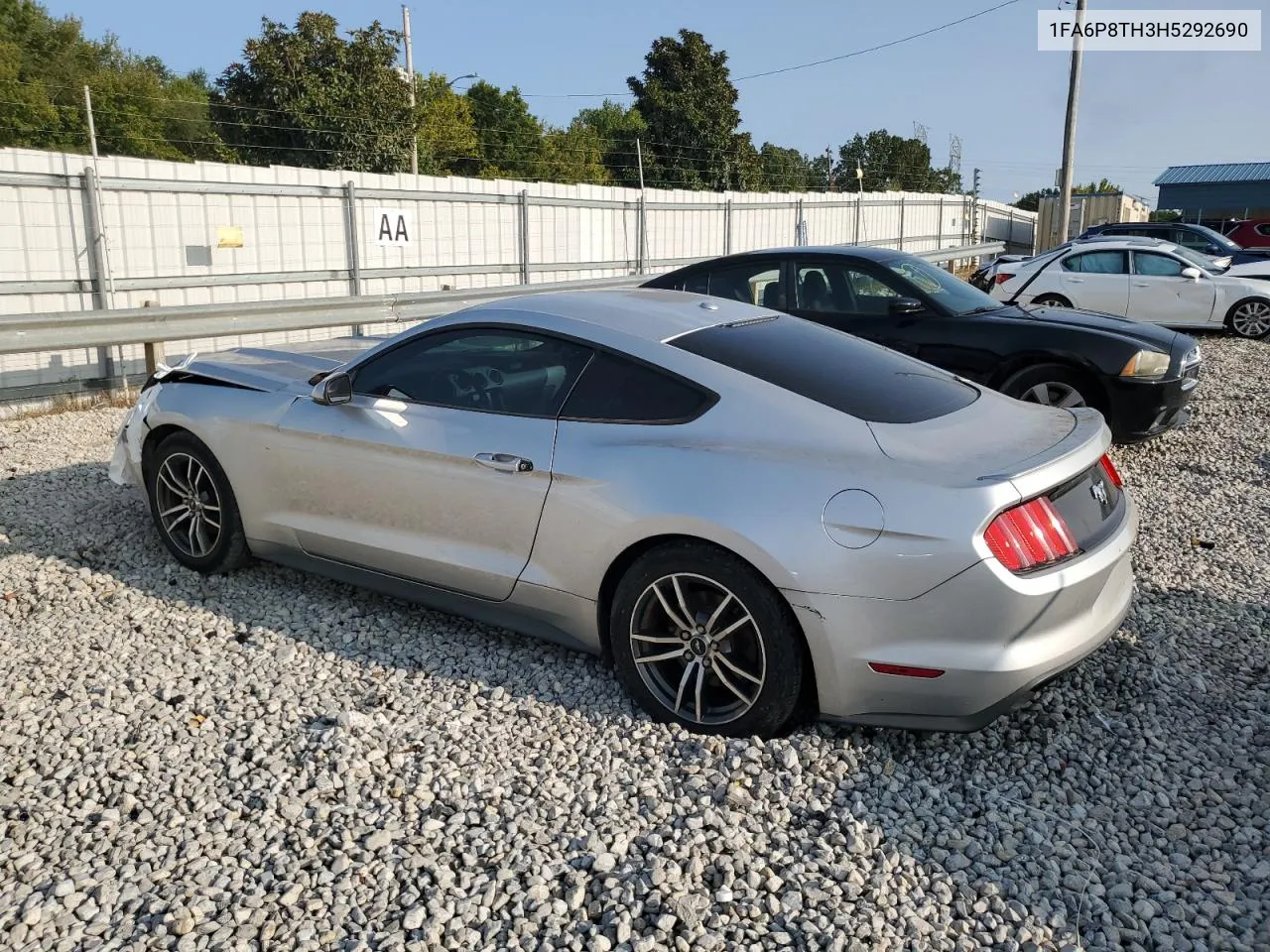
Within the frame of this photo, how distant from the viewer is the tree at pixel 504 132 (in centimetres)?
4588

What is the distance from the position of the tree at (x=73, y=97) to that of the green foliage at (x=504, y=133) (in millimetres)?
12078

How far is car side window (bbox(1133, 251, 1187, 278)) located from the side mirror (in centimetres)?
1376

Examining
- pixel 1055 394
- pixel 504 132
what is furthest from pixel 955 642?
pixel 504 132

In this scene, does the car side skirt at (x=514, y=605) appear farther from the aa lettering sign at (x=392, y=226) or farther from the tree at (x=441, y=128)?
the tree at (x=441, y=128)

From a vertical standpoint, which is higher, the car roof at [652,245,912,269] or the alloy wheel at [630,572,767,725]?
the car roof at [652,245,912,269]

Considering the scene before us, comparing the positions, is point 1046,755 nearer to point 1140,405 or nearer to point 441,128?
point 1140,405

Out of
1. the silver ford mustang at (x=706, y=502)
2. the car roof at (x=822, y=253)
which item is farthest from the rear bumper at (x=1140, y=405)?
the silver ford mustang at (x=706, y=502)

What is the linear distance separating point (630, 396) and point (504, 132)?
47777 mm

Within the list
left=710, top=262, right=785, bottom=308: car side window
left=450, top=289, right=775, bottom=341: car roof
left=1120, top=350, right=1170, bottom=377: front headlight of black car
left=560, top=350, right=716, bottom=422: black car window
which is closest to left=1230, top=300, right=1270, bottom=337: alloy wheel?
left=1120, top=350, right=1170, bottom=377: front headlight of black car

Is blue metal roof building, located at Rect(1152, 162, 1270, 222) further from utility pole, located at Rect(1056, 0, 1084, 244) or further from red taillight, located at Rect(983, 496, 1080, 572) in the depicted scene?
red taillight, located at Rect(983, 496, 1080, 572)

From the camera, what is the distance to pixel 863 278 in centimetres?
820

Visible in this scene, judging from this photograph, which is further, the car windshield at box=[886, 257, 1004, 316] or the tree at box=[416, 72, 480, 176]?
the tree at box=[416, 72, 480, 176]

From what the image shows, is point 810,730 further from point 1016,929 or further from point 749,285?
point 749,285

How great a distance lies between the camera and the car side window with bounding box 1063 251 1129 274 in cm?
1509
